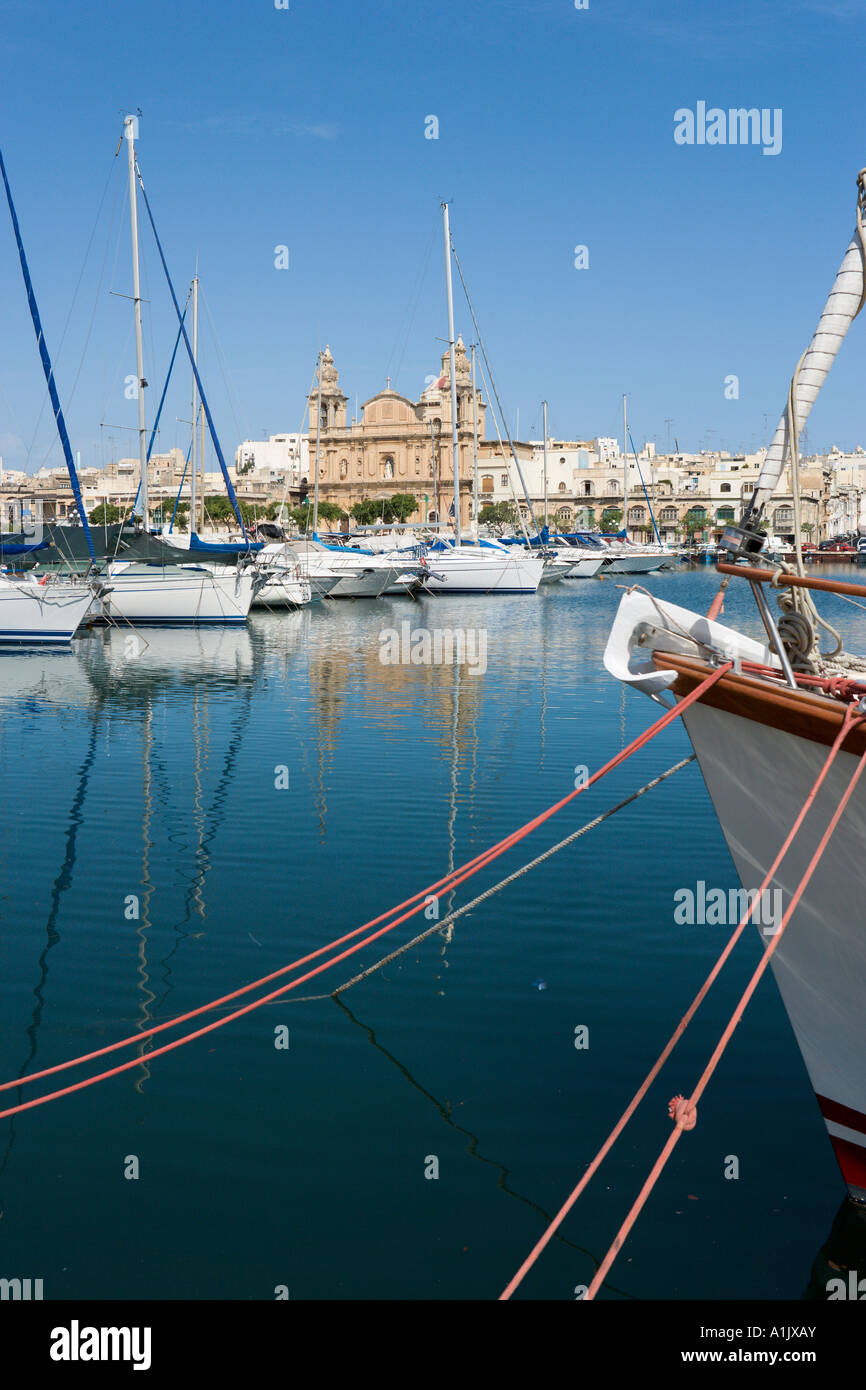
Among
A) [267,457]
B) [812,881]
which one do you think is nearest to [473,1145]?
[812,881]

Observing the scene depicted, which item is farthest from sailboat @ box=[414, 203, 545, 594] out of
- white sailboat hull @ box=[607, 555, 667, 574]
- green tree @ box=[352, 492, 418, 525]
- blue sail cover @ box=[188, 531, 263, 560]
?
green tree @ box=[352, 492, 418, 525]

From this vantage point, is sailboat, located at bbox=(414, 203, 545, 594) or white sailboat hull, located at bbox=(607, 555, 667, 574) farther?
white sailboat hull, located at bbox=(607, 555, 667, 574)

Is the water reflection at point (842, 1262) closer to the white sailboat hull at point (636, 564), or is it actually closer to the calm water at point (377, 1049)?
the calm water at point (377, 1049)

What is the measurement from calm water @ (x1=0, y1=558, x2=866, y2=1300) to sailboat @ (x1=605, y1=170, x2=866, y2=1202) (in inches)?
27.6

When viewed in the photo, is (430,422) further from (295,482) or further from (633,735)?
(633,735)

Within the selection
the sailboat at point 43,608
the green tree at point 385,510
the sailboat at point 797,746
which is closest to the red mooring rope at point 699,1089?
Result: the sailboat at point 797,746

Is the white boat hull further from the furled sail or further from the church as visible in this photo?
the church

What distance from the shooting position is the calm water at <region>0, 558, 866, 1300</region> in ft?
14.9

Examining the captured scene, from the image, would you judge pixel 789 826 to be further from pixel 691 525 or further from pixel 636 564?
pixel 691 525

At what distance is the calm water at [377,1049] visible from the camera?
179 inches

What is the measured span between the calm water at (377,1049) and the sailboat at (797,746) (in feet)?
2.30

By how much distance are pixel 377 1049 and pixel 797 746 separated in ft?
9.39

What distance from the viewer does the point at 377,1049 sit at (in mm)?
6133

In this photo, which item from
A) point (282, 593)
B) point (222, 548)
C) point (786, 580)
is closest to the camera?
point (786, 580)
